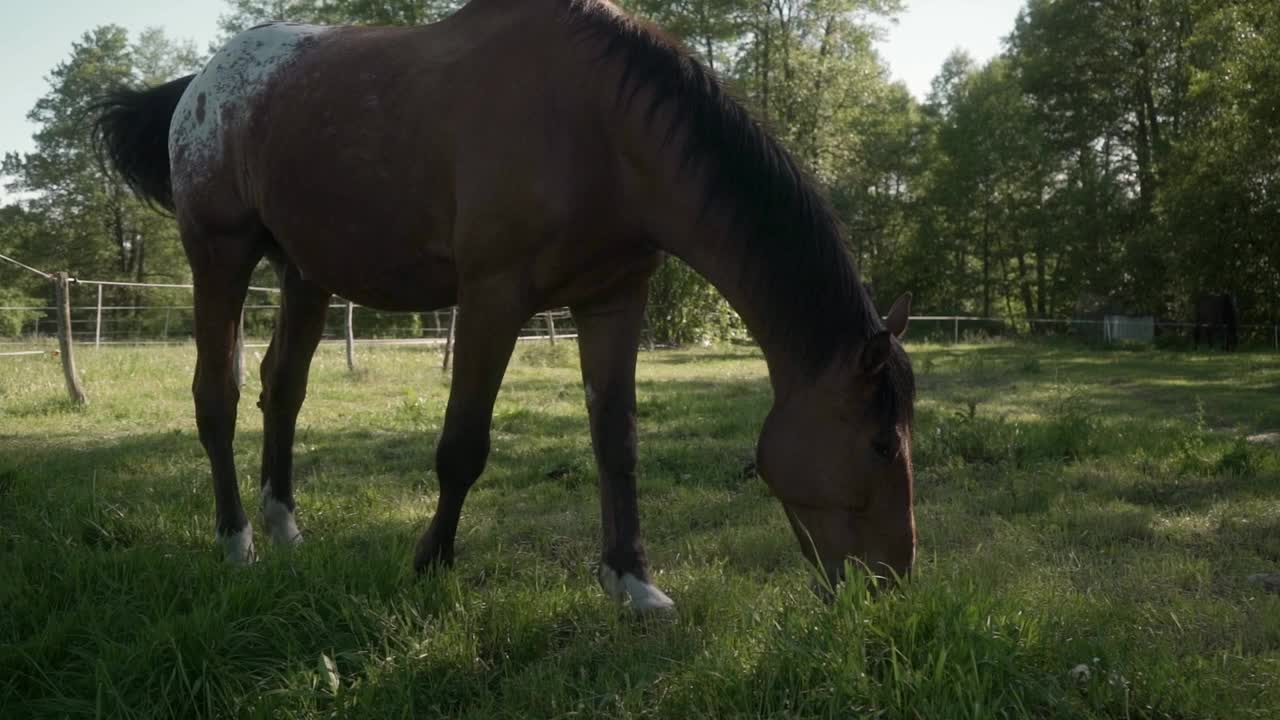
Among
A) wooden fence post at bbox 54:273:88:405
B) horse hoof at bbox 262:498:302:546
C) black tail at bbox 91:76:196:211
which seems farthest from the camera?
wooden fence post at bbox 54:273:88:405

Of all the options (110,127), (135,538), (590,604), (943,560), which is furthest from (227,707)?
(110,127)

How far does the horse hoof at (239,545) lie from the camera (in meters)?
3.60

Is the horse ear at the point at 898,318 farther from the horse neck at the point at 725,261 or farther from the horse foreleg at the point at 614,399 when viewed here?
the horse foreleg at the point at 614,399

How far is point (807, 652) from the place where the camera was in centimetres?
208

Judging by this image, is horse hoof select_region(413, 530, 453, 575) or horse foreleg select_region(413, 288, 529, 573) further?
horse hoof select_region(413, 530, 453, 575)

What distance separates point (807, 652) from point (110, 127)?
4489 mm

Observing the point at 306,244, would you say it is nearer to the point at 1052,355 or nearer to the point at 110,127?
the point at 110,127

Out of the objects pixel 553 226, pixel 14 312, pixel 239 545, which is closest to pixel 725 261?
pixel 553 226

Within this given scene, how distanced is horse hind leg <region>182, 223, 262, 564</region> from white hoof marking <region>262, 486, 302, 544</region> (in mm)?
226

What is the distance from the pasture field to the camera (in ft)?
6.82

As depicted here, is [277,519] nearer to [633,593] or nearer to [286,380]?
[286,380]

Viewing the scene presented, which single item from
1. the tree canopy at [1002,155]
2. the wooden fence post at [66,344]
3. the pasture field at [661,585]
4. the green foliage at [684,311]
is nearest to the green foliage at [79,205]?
the tree canopy at [1002,155]

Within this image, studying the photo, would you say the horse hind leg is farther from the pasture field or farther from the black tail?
the black tail

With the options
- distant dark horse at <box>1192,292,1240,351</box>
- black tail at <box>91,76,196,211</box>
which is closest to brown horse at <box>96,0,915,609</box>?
black tail at <box>91,76,196,211</box>
